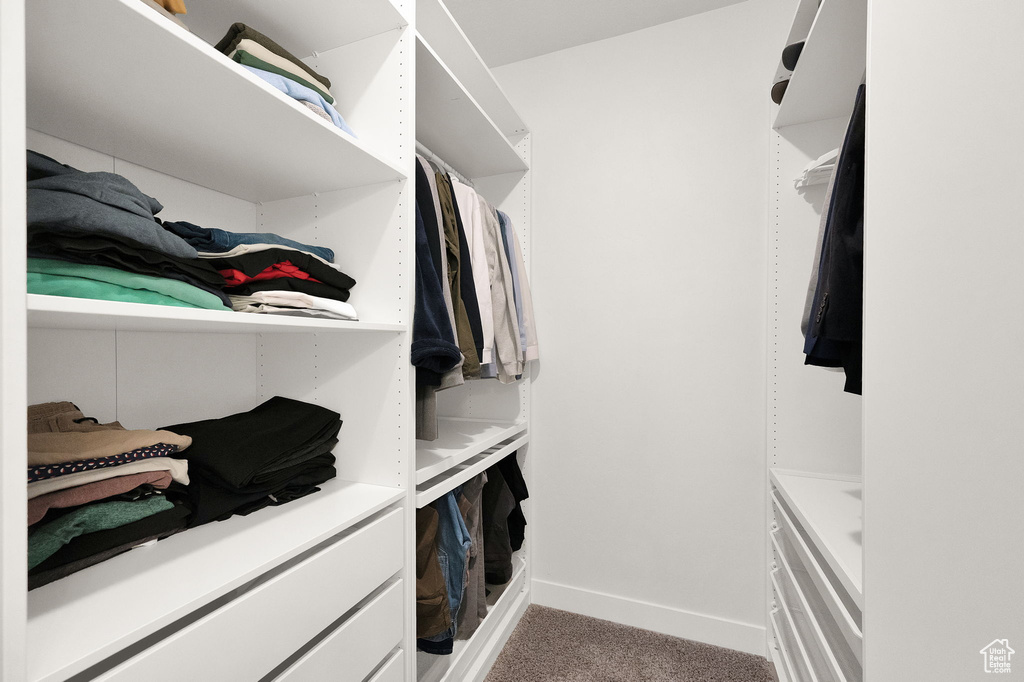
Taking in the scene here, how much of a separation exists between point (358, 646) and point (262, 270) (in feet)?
2.63

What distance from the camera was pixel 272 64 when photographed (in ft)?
3.05

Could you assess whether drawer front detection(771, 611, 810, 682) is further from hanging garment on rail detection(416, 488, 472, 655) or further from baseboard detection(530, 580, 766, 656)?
hanging garment on rail detection(416, 488, 472, 655)

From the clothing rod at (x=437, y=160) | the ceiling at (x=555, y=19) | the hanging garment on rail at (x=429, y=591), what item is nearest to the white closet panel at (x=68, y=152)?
the clothing rod at (x=437, y=160)

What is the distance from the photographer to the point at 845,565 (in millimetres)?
905

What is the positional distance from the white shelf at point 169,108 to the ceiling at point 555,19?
1165 mm

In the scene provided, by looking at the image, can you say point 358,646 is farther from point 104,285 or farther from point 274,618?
point 104,285

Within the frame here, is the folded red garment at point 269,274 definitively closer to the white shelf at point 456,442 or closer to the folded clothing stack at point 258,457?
the folded clothing stack at point 258,457

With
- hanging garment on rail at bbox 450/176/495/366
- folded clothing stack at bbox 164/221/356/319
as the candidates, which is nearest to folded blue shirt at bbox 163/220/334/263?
folded clothing stack at bbox 164/221/356/319

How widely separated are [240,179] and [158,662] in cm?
98

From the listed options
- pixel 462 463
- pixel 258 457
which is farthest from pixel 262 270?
pixel 462 463

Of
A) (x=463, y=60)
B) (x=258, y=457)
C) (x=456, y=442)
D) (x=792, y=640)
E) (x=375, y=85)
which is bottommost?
(x=792, y=640)

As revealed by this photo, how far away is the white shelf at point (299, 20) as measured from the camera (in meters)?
1.00

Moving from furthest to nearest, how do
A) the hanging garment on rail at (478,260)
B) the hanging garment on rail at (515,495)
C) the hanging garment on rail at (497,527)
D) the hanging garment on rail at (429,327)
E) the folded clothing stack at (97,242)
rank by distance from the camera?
the hanging garment on rail at (515,495)
the hanging garment on rail at (497,527)
the hanging garment on rail at (478,260)
the hanging garment on rail at (429,327)
the folded clothing stack at (97,242)

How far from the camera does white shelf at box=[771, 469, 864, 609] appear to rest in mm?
904
